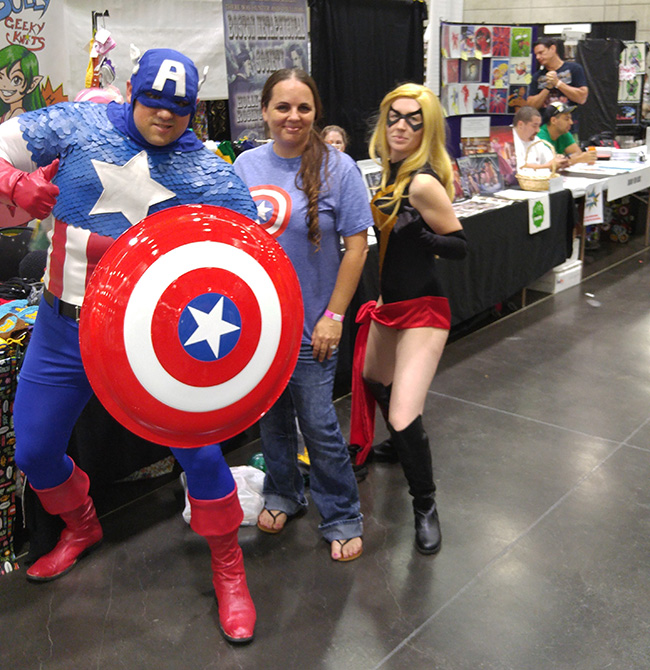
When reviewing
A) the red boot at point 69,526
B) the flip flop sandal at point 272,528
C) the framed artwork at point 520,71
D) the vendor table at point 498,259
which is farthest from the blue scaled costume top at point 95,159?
the framed artwork at point 520,71

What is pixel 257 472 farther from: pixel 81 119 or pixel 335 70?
pixel 335 70

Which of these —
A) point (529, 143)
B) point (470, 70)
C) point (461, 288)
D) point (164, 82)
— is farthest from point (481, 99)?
point (164, 82)

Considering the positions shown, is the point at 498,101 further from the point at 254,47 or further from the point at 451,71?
the point at 254,47

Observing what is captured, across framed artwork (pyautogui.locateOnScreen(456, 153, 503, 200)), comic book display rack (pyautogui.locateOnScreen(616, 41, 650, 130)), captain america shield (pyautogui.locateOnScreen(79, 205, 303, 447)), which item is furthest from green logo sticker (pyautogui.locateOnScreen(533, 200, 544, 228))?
comic book display rack (pyautogui.locateOnScreen(616, 41, 650, 130))

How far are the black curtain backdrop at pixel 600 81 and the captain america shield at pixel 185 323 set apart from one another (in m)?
8.40

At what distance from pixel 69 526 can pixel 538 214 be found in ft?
12.5

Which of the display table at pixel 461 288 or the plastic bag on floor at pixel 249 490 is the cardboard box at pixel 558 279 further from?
the plastic bag on floor at pixel 249 490

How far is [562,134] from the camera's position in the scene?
646cm

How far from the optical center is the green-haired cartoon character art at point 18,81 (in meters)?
3.17

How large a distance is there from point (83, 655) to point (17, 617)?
298mm

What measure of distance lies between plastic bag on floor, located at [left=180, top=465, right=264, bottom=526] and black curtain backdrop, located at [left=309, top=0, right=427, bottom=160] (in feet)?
8.74

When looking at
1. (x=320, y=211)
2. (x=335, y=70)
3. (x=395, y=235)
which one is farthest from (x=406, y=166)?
(x=335, y=70)

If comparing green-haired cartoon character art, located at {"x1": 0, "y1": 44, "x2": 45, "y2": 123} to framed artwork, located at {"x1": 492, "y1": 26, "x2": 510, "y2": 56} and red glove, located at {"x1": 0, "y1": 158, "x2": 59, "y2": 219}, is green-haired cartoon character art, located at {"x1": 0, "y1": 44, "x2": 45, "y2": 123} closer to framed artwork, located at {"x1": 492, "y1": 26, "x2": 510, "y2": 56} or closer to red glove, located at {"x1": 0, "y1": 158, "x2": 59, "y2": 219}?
red glove, located at {"x1": 0, "y1": 158, "x2": 59, "y2": 219}

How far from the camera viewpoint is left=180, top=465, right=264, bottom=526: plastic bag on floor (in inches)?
109
